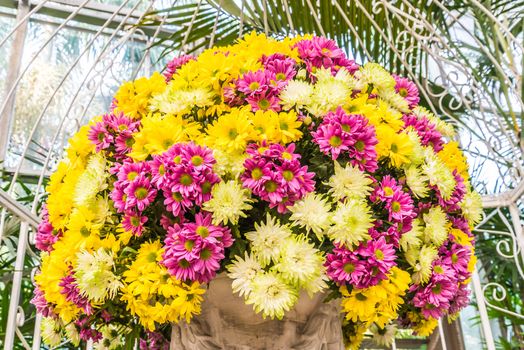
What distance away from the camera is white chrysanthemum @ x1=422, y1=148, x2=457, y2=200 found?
0.59m

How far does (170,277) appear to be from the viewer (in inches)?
19.9

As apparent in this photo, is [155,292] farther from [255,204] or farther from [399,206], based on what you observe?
[399,206]

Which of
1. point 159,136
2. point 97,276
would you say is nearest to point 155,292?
point 97,276

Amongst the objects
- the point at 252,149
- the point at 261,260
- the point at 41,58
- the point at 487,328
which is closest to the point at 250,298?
the point at 261,260

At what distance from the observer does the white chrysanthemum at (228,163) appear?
528 mm

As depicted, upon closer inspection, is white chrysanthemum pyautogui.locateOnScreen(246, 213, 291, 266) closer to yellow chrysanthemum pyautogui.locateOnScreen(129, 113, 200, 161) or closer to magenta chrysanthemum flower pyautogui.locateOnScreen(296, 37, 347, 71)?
yellow chrysanthemum pyautogui.locateOnScreen(129, 113, 200, 161)

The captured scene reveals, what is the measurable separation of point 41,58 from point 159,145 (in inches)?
110

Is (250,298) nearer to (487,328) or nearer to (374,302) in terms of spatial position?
(374,302)

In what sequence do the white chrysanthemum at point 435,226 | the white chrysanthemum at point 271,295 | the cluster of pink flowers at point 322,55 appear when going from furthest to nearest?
the cluster of pink flowers at point 322,55 → the white chrysanthemum at point 435,226 → the white chrysanthemum at point 271,295

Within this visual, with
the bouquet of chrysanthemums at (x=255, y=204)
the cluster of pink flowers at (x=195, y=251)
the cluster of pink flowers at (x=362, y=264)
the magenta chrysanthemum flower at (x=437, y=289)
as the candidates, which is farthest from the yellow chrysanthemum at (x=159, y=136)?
the magenta chrysanthemum flower at (x=437, y=289)

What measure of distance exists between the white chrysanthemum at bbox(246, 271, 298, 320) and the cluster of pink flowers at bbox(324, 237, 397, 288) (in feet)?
0.17

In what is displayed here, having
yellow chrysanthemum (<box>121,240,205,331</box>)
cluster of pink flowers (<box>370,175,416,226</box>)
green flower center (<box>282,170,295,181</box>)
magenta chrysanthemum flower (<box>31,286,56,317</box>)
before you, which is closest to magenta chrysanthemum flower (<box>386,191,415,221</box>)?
cluster of pink flowers (<box>370,175,416,226</box>)

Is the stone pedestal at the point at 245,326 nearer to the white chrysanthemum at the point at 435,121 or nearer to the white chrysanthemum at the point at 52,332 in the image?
the white chrysanthemum at the point at 52,332

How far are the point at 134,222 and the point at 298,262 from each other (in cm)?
18
